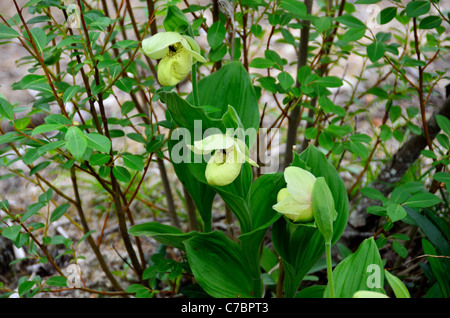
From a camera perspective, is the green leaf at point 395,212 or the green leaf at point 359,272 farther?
the green leaf at point 395,212

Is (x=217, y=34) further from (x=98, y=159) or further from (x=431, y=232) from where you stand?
(x=431, y=232)

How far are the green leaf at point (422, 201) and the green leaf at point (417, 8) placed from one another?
39cm

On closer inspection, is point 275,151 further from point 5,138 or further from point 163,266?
point 5,138

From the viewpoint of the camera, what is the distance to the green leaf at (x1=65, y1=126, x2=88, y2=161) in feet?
2.40

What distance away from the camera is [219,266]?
1.02 metres

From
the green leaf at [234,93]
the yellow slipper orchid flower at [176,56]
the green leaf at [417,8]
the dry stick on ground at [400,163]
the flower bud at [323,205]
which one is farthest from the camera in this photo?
the dry stick on ground at [400,163]

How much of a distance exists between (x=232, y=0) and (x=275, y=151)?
999 mm

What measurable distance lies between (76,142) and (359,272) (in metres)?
0.55

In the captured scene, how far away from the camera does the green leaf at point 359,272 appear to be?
2.50 ft

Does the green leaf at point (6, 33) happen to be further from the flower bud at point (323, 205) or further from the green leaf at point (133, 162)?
the flower bud at point (323, 205)

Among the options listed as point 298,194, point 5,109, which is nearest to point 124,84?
point 5,109

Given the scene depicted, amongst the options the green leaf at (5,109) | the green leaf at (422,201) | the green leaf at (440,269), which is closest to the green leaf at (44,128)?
the green leaf at (5,109)

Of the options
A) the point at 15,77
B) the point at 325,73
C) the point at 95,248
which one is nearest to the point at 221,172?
the point at 95,248
